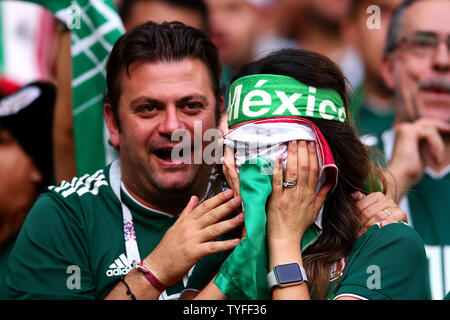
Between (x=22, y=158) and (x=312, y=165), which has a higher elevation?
(x=312, y=165)

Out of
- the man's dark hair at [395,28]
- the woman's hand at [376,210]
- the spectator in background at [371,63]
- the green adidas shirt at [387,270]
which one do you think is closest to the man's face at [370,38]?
the spectator in background at [371,63]

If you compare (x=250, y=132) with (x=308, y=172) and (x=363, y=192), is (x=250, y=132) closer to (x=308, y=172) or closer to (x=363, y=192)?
(x=308, y=172)

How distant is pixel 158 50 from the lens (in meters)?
2.94

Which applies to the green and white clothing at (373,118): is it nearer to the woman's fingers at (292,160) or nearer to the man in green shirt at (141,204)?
the man in green shirt at (141,204)

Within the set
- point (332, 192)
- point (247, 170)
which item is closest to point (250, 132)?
point (247, 170)

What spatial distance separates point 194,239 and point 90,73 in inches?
62.4

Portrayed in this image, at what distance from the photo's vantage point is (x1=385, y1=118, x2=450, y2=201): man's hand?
370 cm

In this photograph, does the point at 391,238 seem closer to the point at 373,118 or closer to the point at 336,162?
the point at 336,162

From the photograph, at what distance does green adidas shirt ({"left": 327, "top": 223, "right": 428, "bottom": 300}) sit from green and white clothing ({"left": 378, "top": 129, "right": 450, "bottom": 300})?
1.16 metres

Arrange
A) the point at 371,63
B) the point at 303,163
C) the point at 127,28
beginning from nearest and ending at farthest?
the point at 303,163 < the point at 127,28 < the point at 371,63

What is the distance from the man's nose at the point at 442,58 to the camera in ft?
12.9

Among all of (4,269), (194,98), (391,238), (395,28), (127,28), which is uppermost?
(127,28)

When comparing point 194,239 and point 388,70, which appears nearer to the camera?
point 194,239

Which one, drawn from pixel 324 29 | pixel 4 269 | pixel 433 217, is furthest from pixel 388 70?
pixel 4 269
